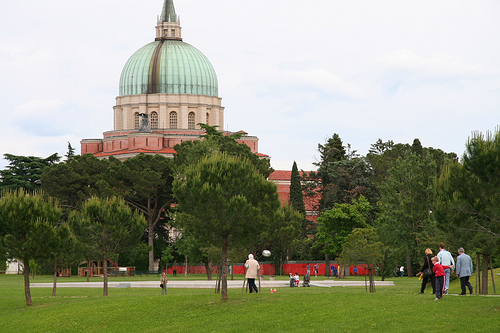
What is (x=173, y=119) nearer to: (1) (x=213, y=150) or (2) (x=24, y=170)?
(2) (x=24, y=170)

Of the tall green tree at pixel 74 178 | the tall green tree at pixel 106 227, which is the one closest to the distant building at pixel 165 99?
the tall green tree at pixel 74 178

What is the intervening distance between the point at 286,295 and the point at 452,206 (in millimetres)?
7449

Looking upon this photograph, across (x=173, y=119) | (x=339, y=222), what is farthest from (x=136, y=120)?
(x=339, y=222)

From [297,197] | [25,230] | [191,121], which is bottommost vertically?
[25,230]

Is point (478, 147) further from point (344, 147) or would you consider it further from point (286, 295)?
point (344, 147)

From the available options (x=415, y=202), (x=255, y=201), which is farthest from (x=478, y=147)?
(x=415, y=202)

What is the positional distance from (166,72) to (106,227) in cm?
6395

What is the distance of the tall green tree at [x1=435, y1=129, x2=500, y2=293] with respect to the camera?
24.1m

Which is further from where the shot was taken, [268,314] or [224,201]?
[224,201]

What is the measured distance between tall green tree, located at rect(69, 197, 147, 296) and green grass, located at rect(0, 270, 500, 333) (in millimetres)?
5700

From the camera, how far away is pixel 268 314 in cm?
2548

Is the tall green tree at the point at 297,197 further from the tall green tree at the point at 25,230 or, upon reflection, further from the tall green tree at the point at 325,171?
the tall green tree at the point at 25,230

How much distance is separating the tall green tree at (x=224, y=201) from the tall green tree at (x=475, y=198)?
6.44 metres

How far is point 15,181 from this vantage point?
3388 inches
